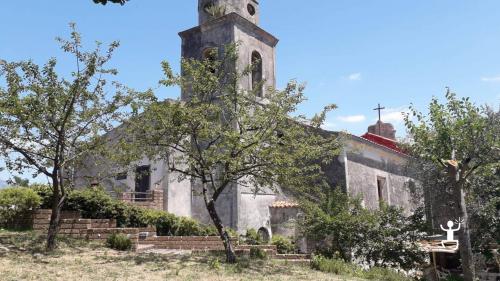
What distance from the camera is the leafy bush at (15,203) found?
12.8m

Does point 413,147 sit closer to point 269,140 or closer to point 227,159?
point 269,140

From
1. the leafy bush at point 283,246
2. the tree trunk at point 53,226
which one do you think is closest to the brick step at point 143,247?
the tree trunk at point 53,226

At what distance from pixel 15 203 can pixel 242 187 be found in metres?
9.12

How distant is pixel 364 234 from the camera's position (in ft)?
46.5

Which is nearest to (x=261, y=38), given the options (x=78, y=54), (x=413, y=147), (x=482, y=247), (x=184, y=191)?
(x=184, y=191)

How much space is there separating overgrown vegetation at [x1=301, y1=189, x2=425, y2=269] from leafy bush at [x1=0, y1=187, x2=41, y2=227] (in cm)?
892

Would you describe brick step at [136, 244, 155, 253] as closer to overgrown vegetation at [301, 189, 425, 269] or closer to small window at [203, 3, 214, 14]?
overgrown vegetation at [301, 189, 425, 269]

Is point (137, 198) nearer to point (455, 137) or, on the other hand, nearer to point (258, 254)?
point (258, 254)

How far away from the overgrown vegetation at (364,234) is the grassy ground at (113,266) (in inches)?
105

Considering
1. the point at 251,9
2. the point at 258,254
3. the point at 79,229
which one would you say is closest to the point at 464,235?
the point at 258,254

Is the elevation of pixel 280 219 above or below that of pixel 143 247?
above

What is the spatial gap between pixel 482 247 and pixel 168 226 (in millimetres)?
11287

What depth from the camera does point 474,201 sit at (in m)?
16.7

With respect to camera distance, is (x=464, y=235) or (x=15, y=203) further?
(x=15, y=203)
